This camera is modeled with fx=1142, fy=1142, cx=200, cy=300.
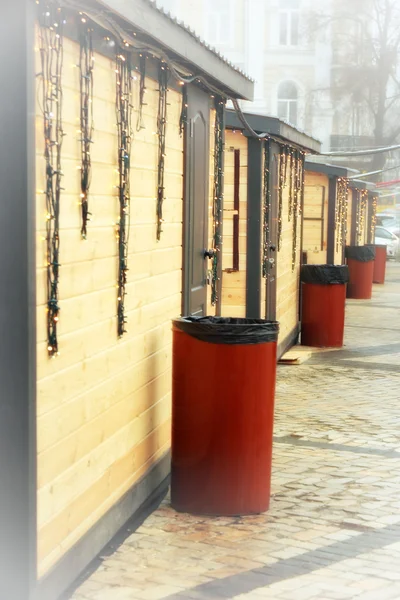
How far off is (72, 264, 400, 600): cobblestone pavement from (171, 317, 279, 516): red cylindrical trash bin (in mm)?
176

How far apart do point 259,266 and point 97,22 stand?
23.9 feet

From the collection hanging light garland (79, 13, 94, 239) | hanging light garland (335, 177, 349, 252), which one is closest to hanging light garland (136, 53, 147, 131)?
hanging light garland (79, 13, 94, 239)

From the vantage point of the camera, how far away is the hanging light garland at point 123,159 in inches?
239

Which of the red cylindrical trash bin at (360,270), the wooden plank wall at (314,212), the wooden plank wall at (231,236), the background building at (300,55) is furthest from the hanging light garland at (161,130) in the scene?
the background building at (300,55)

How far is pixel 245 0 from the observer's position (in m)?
58.2

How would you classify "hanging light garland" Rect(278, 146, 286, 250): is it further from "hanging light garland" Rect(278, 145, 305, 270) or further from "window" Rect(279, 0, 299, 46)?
"window" Rect(279, 0, 299, 46)

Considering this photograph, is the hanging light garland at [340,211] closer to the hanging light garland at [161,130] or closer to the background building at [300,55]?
the hanging light garland at [161,130]

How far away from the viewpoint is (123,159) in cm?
613

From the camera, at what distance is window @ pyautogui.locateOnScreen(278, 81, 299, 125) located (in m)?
60.2

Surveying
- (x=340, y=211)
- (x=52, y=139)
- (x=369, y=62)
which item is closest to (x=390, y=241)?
(x=369, y=62)

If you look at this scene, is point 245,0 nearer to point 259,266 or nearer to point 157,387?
point 259,266

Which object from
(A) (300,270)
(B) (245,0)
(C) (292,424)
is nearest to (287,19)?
(B) (245,0)

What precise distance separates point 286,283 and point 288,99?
1841 inches

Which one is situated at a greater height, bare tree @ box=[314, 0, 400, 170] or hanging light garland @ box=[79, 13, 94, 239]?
bare tree @ box=[314, 0, 400, 170]
